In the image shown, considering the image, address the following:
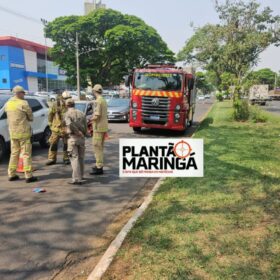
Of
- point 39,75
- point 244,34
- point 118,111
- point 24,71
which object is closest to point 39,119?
point 118,111

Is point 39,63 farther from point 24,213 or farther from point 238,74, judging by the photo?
point 24,213

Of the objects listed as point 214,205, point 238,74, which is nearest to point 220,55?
point 238,74

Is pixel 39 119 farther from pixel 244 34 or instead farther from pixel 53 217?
→ pixel 244 34

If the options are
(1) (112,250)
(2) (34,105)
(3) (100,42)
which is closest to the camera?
(1) (112,250)

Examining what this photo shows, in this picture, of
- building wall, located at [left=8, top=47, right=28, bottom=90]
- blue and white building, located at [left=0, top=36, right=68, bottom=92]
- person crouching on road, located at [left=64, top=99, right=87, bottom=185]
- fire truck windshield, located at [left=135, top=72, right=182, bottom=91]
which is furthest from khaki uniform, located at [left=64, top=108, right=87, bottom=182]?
building wall, located at [left=8, top=47, right=28, bottom=90]

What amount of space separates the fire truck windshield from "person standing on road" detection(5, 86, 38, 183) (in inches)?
294

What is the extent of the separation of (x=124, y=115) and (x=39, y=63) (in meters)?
52.5

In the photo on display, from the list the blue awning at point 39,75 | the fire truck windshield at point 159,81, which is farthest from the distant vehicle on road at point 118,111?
the blue awning at point 39,75

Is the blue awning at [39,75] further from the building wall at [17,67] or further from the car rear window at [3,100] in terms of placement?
the car rear window at [3,100]

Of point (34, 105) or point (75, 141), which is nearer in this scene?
point (75, 141)

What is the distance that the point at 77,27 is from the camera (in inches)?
1554

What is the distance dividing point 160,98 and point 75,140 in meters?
7.26

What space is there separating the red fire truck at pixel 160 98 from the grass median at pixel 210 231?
6.34 m

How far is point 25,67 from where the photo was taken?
198ft
